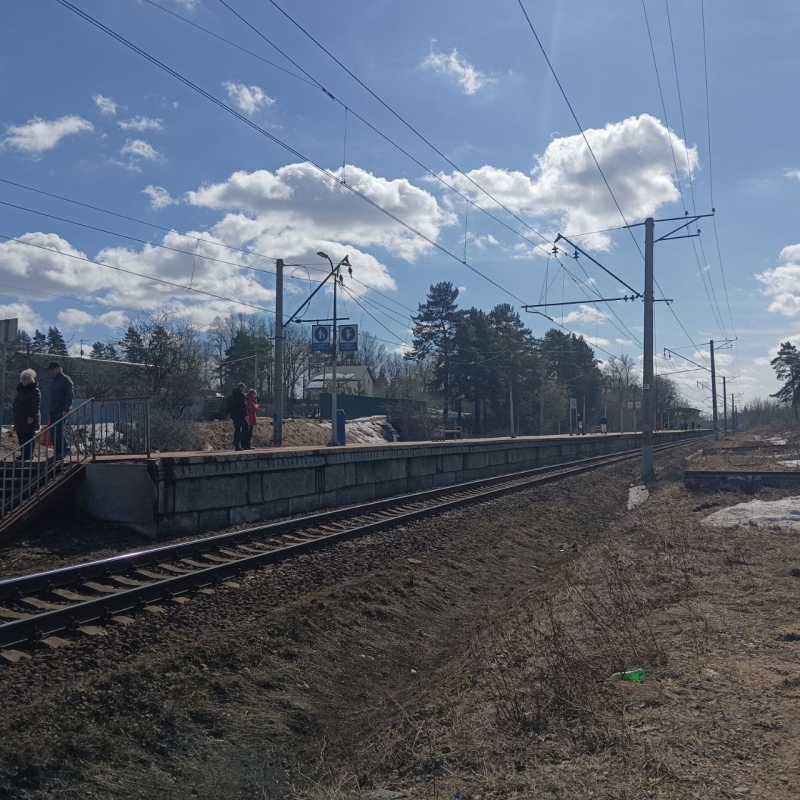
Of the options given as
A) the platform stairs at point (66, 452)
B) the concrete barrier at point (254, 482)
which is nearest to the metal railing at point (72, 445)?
the platform stairs at point (66, 452)

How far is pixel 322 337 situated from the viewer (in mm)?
27672

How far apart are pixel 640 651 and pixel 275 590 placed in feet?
13.2

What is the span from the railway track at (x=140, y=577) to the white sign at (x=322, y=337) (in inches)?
580

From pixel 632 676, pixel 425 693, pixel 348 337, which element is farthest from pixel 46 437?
pixel 348 337

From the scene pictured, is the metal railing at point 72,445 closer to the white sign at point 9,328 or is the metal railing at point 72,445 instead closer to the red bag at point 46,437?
the red bag at point 46,437

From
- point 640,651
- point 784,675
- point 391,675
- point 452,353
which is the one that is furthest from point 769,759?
point 452,353

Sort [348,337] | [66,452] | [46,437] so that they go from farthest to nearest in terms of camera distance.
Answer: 1. [348,337]
2. [66,452]
3. [46,437]

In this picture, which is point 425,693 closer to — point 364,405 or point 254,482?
point 254,482

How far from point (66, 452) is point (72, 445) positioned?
0.50 metres

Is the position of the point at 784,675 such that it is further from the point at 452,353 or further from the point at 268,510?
the point at 452,353

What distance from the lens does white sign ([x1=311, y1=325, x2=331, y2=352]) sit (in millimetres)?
27438

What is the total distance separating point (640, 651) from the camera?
6020 mm

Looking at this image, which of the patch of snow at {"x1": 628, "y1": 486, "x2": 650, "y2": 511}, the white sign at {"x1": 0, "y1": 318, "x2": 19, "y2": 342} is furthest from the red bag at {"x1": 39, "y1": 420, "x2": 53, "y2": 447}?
the patch of snow at {"x1": 628, "y1": 486, "x2": 650, "y2": 511}

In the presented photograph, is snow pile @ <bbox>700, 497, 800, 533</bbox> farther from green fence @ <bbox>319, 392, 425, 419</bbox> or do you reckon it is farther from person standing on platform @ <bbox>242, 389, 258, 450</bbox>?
green fence @ <bbox>319, 392, 425, 419</bbox>
